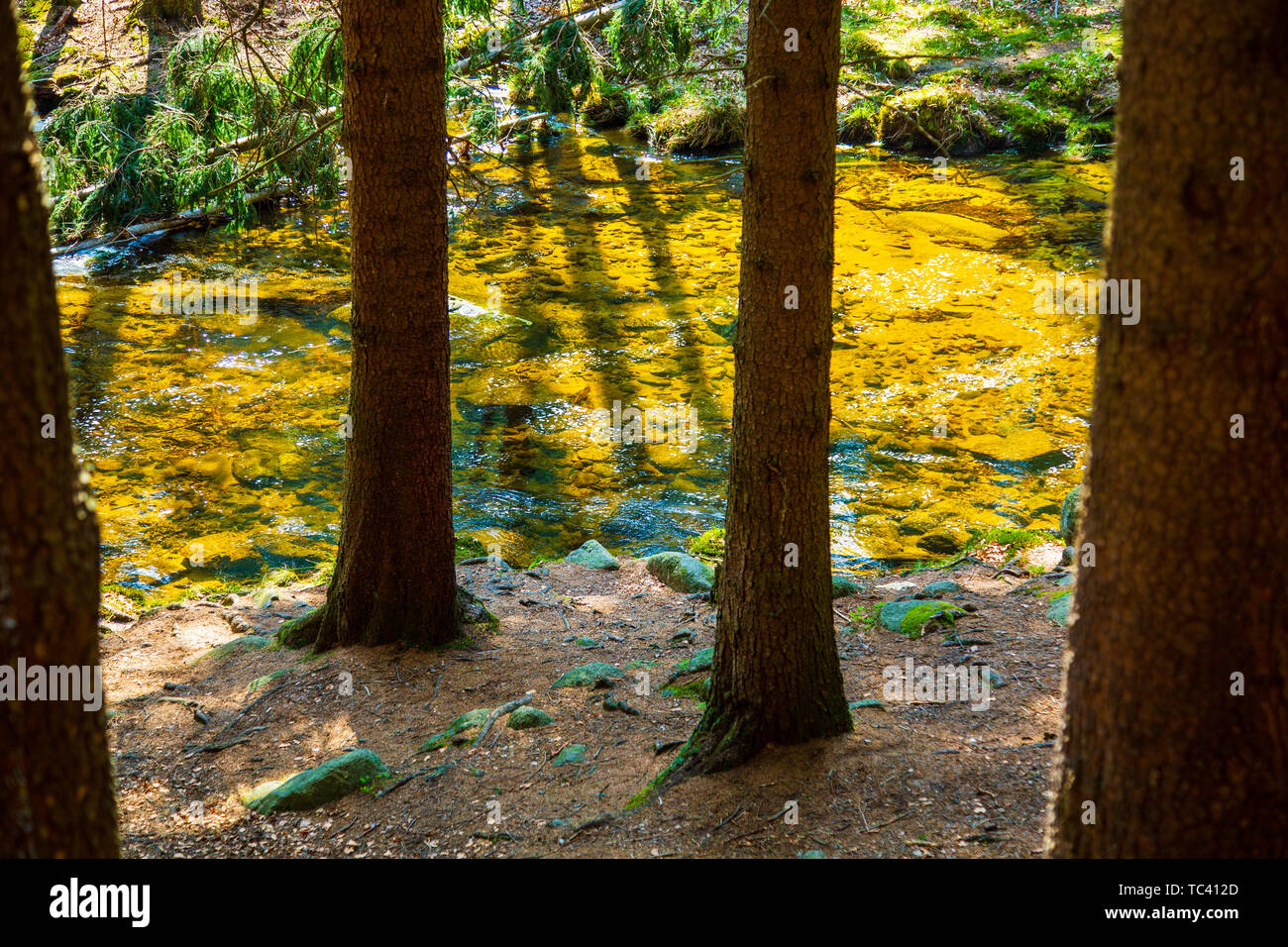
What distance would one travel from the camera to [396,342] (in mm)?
5754

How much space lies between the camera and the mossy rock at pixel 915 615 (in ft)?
20.1

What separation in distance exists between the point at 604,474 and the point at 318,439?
9.70 feet

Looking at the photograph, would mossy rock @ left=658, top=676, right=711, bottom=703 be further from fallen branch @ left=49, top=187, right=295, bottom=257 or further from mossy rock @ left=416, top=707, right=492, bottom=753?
fallen branch @ left=49, top=187, right=295, bottom=257

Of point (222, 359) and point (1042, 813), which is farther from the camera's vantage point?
point (222, 359)

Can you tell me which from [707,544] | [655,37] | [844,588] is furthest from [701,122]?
[844,588]

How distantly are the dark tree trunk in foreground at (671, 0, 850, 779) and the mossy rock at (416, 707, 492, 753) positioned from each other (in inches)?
53.9

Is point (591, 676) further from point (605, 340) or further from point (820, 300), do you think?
point (605, 340)

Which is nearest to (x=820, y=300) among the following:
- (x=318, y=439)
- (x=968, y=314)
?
(x=318, y=439)

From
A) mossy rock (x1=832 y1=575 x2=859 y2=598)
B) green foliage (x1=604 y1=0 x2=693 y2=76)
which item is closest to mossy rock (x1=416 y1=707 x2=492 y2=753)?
mossy rock (x1=832 y1=575 x2=859 y2=598)

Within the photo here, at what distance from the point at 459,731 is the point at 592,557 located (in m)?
3.14

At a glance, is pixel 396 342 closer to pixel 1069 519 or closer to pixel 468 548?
pixel 468 548

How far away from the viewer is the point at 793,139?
3.86 m

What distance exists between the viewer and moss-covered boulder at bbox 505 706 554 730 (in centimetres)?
521

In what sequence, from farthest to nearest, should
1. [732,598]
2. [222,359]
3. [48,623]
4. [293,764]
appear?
1. [222,359]
2. [293,764]
3. [732,598]
4. [48,623]
